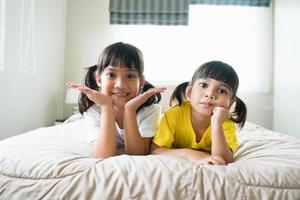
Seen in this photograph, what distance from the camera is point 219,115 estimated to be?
2.81ft

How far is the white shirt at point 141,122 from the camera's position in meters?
1.04

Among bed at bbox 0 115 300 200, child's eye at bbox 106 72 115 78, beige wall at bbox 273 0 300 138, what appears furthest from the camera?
beige wall at bbox 273 0 300 138

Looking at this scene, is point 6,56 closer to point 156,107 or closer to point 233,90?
point 156,107

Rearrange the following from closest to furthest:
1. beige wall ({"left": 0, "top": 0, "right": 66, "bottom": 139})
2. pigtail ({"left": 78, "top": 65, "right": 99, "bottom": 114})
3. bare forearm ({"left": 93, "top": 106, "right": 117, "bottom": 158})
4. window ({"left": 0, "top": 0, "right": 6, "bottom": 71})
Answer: bare forearm ({"left": 93, "top": 106, "right": 117, "bottom": 158}) < pigtail ({"left": 78, "top": 65, "right": 99, "bottom": 114}) < window ({"left": 0, "top": 0, "right": 6, "bottom": 71}) < beige wall ({"left": 0, "top": 0, "right": 66, "bottom": 139})

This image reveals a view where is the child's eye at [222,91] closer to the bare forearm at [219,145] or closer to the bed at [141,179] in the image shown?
the bare forearm at [219,145]

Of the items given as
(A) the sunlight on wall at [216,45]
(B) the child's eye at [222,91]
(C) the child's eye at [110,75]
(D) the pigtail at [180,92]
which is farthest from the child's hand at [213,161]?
(A) the sunlight on wall at [216,45]

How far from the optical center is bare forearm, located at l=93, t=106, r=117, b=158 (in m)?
0.90

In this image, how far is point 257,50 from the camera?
10.6 ft

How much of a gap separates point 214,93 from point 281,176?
34 cm

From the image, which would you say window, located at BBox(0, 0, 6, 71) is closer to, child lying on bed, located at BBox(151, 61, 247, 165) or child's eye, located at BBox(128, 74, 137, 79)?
child's eye, located at BBox(128, 74, 137, 79)

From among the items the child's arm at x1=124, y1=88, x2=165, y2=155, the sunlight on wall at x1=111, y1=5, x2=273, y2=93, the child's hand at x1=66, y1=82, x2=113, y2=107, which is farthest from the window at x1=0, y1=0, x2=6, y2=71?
the sunlight on wall at x1=111, y1=5, x2=273, y2=93

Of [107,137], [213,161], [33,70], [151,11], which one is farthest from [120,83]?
[151,11]

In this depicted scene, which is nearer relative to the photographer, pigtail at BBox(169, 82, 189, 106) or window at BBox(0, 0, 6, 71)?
pigtail at BBox(169, 82, 189, 106)

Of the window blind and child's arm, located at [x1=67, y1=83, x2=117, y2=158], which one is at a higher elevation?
the window blind
